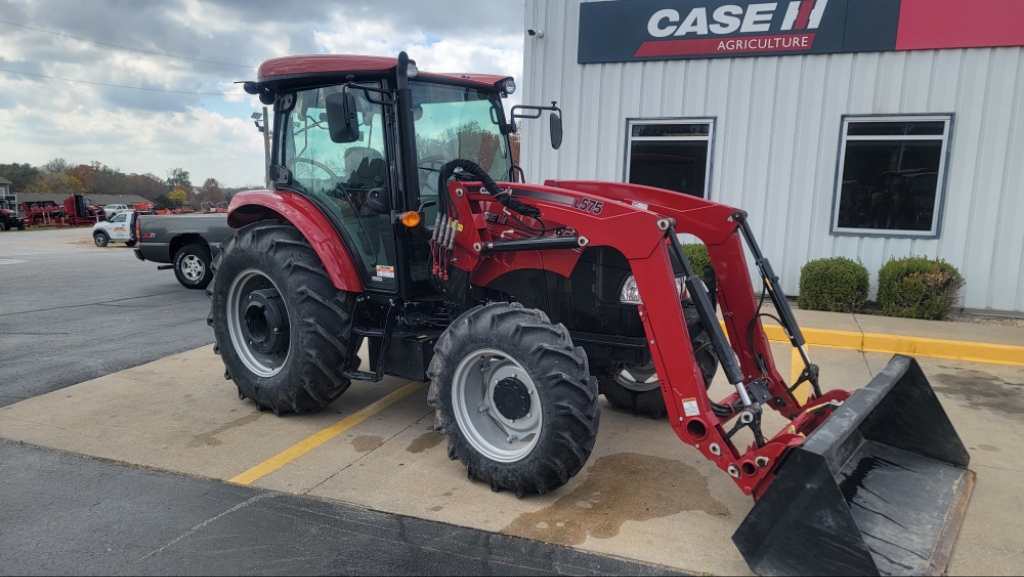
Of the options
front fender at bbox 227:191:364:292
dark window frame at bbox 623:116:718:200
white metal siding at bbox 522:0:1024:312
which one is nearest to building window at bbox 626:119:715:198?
dark window frame at bbox 623:116:718:200

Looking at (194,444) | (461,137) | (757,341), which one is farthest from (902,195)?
(194,444)

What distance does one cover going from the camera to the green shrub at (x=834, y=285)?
822cm

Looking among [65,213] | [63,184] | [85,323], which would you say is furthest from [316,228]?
[63,184]

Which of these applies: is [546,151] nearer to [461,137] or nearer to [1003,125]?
[461,137]

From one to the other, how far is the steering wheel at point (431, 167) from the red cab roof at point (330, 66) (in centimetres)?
56

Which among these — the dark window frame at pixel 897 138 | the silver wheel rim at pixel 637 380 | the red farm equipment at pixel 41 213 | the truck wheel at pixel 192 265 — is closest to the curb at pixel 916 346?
the dark window frame at pixel 897 138

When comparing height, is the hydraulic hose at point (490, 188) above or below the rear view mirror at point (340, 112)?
below

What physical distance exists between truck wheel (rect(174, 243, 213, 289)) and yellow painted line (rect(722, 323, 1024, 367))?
31.2 feet

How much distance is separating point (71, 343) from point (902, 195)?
10278 mm

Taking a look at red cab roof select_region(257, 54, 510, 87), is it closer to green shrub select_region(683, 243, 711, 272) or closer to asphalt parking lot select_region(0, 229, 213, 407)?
asphalt parking lot select_region(0, 229, 213, 407)

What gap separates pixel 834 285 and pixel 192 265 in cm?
1048

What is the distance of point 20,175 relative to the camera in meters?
73.8

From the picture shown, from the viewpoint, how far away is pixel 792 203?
894 cm

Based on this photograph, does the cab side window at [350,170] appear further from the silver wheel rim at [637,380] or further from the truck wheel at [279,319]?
the silver wheel rim at [637,380]
